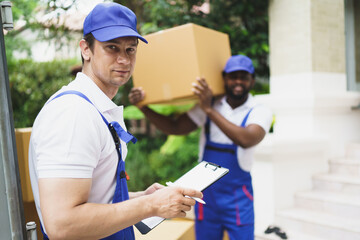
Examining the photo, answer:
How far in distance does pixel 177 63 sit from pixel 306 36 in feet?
7.97

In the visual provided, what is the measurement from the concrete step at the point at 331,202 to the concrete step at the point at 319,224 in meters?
0.05

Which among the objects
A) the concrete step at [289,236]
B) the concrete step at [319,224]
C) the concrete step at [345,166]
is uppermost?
the concrete step at [345,166]

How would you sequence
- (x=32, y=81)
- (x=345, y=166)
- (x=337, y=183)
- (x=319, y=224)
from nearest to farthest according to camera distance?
(x=319, y=224) → (x=337, y=183) → (x=345, y=166) → (x=32, y=81)

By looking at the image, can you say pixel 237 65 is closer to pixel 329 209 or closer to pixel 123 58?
pixel 123 58

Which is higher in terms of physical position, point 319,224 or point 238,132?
point 238,132

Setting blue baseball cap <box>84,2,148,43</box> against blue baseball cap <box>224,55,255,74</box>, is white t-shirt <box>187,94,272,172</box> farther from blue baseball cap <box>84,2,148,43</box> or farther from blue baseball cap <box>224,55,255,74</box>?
blue baseball cap <box>84,2,148,43</box>

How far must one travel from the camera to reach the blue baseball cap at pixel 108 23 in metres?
1.08

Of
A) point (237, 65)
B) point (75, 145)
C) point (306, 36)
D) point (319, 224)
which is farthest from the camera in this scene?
point (306, 36)

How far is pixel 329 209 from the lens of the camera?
132 inches

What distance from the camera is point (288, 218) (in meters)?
3.36

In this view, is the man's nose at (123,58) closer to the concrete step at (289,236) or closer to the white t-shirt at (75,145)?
the white t-shirt at (75,145)

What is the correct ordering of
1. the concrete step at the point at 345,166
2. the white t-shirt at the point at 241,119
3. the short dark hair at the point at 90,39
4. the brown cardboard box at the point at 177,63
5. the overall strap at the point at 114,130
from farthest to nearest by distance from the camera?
1. the concrete step at the point at 345,166
2. the white t-shirt at the point at 241,119
3. the brown cardboard box at the point at 177,63
4. the short dark hair at the point at 90,39
5. the overall strap at the point at 114,130

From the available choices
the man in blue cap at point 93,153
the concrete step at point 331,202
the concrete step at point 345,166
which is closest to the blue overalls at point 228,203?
the man in blue cap at point 93,153

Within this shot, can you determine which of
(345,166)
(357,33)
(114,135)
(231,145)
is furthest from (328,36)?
(114,135)
